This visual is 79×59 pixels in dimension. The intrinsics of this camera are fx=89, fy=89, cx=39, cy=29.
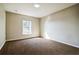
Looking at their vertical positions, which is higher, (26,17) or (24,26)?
(26,17)

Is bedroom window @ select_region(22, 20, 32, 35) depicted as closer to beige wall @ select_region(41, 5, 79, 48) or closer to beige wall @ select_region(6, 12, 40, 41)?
beige wall @ select_region(6, 12, 40, 41)

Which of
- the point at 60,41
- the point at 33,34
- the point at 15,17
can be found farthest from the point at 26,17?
the point at 60,41

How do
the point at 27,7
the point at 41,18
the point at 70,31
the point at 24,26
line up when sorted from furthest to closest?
the point at 41,18
the point at 70,31
the point at 24,26
the point at 27,7

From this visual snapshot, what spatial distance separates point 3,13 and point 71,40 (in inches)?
85.8

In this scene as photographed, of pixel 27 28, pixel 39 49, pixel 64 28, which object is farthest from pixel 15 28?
pixel 64 28

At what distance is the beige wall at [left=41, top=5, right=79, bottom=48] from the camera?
257cm

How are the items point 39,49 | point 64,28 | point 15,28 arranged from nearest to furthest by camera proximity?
point 39,49 < point 15,28 < point 64,28

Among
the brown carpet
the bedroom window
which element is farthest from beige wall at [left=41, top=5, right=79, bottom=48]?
the bedroom window

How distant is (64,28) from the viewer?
2.70 metres

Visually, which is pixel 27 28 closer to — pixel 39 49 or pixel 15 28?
pixel 15 28

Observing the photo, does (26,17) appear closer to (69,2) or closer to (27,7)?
(27,7)

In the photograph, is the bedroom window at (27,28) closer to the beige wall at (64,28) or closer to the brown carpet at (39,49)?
the brown carpet at (39,49)

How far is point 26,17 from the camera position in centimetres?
288

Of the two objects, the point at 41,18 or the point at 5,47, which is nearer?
the point at 5,47
